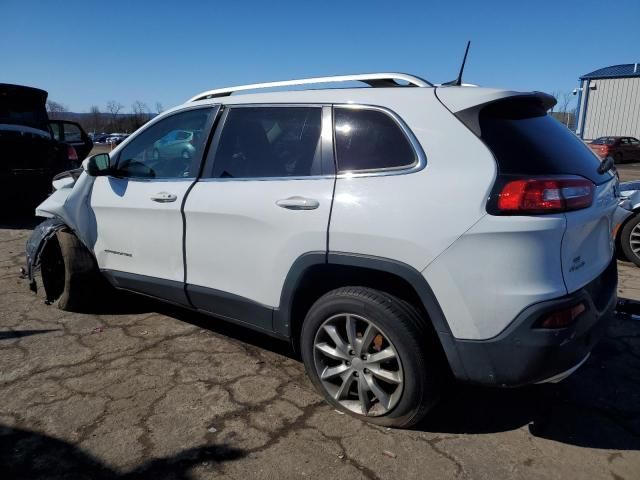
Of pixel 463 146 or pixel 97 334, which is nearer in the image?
pixel 463 146

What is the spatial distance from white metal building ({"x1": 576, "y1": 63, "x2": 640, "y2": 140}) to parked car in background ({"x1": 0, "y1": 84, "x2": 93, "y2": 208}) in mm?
32883

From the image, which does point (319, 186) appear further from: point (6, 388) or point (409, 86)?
point (6, 388)

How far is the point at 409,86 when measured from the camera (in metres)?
2.63

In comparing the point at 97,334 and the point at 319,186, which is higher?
the point at 319,186

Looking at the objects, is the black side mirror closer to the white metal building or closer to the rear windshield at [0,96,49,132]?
the rear windshield at [0,96,49,132]

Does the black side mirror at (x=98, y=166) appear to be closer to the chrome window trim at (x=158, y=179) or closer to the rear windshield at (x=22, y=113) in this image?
the chrome window trim at (x=158, y=179)

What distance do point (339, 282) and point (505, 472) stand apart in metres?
1.21

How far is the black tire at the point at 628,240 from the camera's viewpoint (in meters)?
5.48

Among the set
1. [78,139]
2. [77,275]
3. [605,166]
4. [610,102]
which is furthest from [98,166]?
[610,102]

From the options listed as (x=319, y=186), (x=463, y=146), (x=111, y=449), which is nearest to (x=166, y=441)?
(x=111, y=449)

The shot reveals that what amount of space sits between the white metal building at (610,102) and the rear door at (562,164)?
34.7 meters

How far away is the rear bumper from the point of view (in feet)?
7.01

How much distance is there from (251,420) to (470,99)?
2.01 meters

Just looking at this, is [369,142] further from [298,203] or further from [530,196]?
[530,196]
